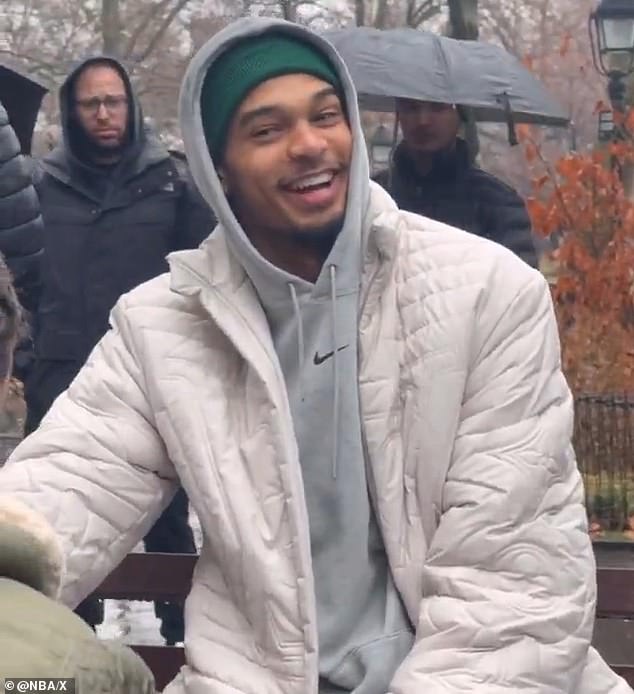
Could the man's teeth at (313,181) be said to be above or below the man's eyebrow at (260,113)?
below

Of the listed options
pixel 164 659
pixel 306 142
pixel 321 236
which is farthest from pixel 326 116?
pixel 164 659

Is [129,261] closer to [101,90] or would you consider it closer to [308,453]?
[101,90]

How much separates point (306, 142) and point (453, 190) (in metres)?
2.97

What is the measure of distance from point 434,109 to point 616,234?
5.30 meters

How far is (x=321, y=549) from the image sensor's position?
3051 millimetres

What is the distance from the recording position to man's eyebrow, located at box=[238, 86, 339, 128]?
311 cm

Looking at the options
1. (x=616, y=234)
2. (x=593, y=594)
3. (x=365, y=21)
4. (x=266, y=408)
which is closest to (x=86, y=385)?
(x=266, y=408)

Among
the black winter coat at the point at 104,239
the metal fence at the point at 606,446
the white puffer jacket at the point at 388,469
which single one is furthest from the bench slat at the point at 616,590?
the metal fence at the point at 606,446

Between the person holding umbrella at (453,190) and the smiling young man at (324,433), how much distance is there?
2.82 metres

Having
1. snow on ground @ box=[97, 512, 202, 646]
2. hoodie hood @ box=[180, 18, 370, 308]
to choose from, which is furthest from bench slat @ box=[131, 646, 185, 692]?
snow on ground @ box=[97, 512, 202, 646]

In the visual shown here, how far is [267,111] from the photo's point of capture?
3.11 meters

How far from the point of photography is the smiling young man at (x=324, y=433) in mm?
2938

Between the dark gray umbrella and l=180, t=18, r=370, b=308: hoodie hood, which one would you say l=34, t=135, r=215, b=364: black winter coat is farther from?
l=180, t=18, r=370, b=308: hoodie hood

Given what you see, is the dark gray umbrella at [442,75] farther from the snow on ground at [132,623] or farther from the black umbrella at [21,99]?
the snow on ground at [132,623]
